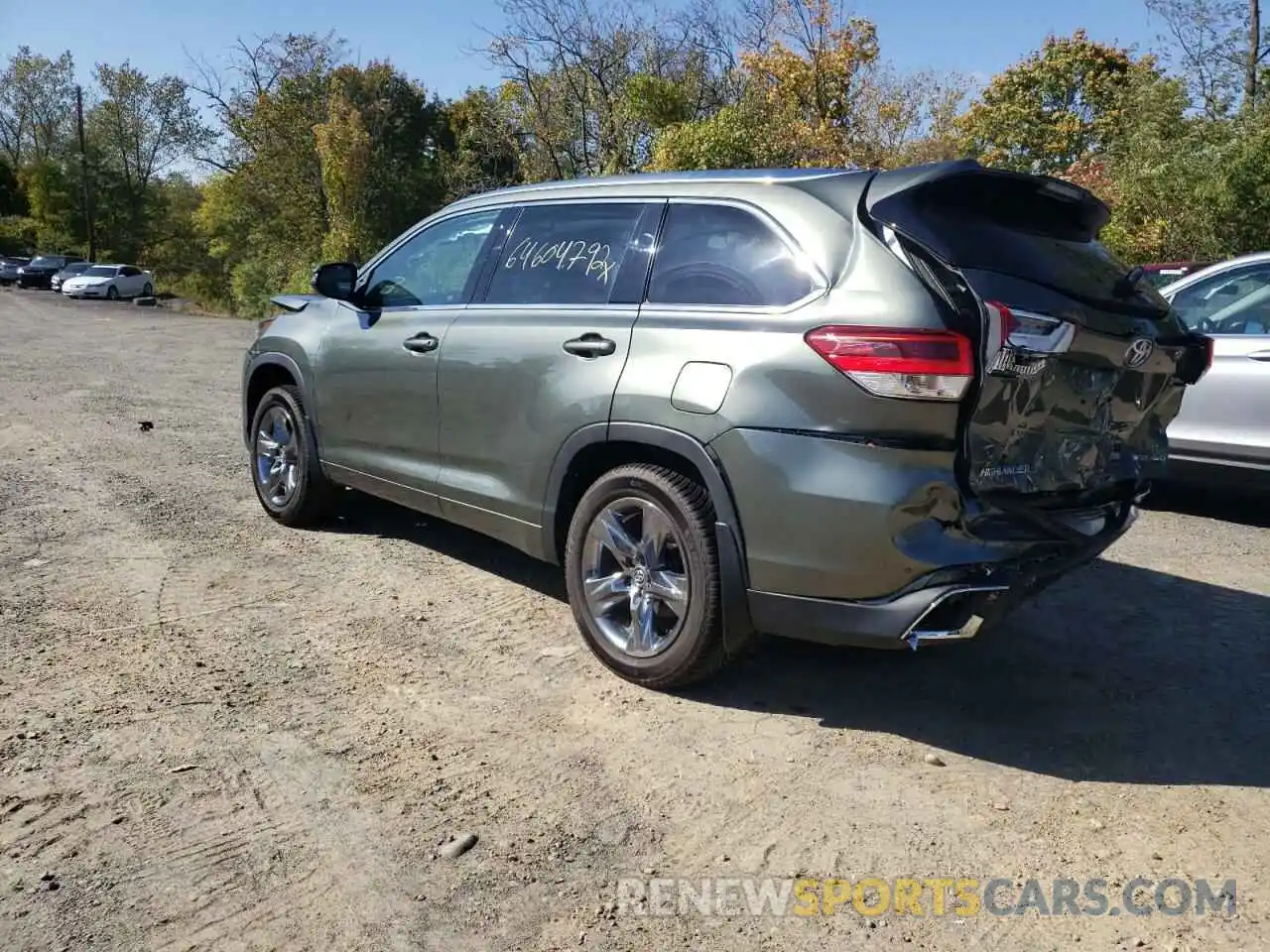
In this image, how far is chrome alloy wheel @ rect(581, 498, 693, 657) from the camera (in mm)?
3910

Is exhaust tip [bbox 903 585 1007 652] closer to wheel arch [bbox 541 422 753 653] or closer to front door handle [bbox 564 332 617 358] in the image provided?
wheel arch [bbox 541 422 753 653]

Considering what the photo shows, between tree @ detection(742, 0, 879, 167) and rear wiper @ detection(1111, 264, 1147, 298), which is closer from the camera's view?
rear wiper @ detection(1111, 264, 1147, 298)

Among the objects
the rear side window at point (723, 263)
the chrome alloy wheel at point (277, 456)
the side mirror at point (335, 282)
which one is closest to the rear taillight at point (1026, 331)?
the rear side window at point (723, 263)

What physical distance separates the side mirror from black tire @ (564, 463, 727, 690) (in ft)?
7.07

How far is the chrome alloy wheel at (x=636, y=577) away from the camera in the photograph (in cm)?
391

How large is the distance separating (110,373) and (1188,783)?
43.1 ft

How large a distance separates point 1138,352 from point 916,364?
1.14 meters

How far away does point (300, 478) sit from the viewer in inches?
233

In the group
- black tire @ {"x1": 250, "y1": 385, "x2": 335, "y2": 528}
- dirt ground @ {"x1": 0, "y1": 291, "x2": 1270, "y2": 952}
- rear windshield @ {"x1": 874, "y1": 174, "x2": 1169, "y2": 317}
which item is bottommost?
dirt ground @ {"x1": 0, "y1": 291, "x2": 1270, "y2": 952}

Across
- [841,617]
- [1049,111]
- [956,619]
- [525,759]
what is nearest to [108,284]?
[1049,111]

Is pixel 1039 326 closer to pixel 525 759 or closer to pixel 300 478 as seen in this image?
pixel 525 759

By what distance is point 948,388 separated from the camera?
3.27 m

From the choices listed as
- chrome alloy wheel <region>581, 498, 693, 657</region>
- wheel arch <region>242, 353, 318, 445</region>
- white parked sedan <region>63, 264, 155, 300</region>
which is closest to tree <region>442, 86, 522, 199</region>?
white parked sedan <region>63, 264, 155, 300</region>

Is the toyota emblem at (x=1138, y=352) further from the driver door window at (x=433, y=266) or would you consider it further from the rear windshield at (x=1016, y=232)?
the driver door window at (x=433, y=266)
